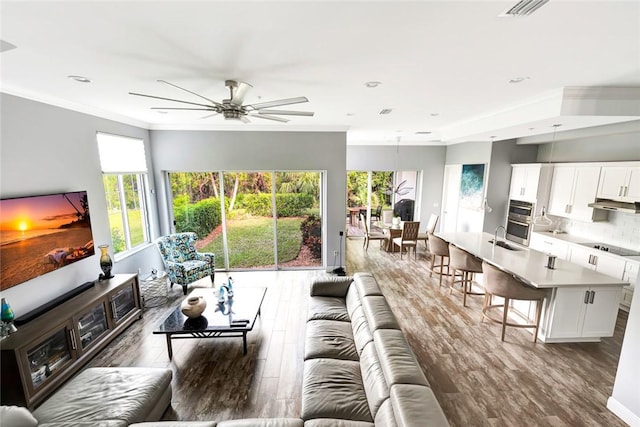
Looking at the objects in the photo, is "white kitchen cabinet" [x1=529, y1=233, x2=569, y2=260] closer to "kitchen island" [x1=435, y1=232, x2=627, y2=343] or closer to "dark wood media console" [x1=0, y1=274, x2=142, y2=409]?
"kitchen island" [x1=435, y1=232, x2=627, y2=343]

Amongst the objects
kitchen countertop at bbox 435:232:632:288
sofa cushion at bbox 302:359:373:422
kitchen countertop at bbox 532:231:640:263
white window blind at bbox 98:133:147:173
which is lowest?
sofa cushion at bbox 302:359:373:422

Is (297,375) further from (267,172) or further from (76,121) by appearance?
(76,121)

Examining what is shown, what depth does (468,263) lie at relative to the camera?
170 inches

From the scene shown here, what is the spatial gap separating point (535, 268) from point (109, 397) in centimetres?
486

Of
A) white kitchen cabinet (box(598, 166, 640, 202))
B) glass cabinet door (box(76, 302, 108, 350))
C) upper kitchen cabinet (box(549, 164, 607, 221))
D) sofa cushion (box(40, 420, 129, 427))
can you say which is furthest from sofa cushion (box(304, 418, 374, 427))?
upper kitchen cabinet (box(549, 164, 607, 221))

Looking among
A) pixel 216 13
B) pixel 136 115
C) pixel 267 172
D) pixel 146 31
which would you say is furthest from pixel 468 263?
pixel 136 115

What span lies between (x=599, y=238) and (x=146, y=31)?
7377 millimetres

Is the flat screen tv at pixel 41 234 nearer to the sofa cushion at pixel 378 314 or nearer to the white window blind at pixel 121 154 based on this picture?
the white window blind at pixel 121 154

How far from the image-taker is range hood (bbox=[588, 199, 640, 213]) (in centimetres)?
416

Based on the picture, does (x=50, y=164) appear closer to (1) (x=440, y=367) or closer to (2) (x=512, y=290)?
(1) (x=440, y=367)

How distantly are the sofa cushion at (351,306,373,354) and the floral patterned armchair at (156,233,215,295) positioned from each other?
315 centimetres

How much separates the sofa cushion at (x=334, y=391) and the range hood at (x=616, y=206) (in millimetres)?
5028

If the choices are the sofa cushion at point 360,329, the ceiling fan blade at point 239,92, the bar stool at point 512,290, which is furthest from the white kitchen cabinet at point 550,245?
the ceiling fan blade at point 239,92

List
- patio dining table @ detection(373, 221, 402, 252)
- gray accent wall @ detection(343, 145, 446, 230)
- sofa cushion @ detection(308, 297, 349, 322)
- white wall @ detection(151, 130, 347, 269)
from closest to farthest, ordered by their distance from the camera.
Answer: sofa cushion @ detection(308, 297, 349, 322), white wall @ detection(151, 130, 347, 269), patio dining table @ detection(373, 221, 402, 252), gray accent wall @ detection(343, 145, 446, 230)
